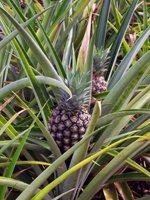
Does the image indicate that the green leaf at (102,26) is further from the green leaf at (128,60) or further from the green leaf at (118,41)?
the green leaf at (128,60)

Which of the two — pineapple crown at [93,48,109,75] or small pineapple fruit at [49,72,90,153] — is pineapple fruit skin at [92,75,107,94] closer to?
pineapple crown at [93,48,109,75]

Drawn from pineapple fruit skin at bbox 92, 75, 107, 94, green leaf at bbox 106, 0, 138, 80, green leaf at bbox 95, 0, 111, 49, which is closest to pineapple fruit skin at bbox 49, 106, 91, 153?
pineapple fruit skin at bbox 92, 75, 107, 94

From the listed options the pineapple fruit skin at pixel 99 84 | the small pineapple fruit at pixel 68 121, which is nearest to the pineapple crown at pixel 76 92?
the small pineapple fruit at pixel 68 121

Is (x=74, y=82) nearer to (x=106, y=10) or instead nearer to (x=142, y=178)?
(x=142, y=178)

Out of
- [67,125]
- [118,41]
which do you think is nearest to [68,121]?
[67,125]

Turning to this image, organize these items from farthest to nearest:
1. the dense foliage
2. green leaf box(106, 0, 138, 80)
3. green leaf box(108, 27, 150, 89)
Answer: green leaf box(106, 0, 138, 80) → green leaf box(108, 27, 150, 89) → the dense foliage

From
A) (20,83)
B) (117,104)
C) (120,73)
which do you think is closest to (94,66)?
(120,73)

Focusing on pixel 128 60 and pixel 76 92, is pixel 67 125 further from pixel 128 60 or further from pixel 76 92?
pixel 128 60
